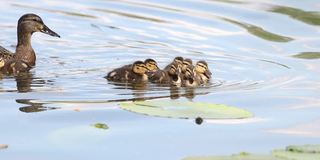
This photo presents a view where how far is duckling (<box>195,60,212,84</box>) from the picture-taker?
9.33 meters

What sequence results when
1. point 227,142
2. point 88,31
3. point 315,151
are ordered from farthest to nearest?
point 88,31 < point 227,142 < point 315,151

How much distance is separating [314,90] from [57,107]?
229cm

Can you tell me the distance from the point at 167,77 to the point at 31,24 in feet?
7.75

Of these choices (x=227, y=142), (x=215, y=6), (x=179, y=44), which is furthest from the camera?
(x=215, y=6)

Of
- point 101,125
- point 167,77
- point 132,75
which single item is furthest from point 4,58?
point 101,125

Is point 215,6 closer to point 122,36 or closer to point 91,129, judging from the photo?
point 122,36

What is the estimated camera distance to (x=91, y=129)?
7.00 meters

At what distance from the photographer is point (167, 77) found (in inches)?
367

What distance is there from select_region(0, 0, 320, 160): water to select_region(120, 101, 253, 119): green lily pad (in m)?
0.06

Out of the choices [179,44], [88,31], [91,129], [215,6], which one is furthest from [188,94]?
[215,6]

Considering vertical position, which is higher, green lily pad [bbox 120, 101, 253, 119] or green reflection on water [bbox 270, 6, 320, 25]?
green reflection on water [bbox 270, 6, 320, 25]

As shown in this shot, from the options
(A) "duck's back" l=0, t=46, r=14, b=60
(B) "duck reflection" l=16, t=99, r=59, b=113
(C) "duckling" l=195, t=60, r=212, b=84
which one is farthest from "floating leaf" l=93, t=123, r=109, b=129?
(A) "duck's back" l=0, t=46, r=14, b=60

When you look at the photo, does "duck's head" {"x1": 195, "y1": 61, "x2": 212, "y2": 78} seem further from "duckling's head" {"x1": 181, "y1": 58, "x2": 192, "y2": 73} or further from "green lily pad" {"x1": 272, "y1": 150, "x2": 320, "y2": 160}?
"green lily pad" {"x1": 272, "y1": 150, "x2": 320, "y2": 160}

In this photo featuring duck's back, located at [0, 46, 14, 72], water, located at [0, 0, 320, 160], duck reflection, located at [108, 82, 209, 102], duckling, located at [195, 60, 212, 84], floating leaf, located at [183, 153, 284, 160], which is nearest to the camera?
floating leaf, located at [183, 153, 284, 160]
